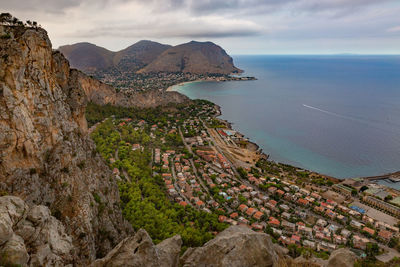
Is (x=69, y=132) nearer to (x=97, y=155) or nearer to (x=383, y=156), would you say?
(x=97, y=155)

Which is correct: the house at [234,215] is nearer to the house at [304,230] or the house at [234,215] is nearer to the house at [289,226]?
the house at [289,226]

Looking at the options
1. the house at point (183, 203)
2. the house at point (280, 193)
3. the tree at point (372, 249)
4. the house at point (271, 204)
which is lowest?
the tree at point (372, 249)

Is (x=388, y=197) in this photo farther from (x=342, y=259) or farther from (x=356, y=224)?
(x=342, y=259)

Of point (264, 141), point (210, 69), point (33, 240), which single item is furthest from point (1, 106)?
point (210, 69)

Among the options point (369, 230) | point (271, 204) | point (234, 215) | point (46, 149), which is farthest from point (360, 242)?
point (46, 149)

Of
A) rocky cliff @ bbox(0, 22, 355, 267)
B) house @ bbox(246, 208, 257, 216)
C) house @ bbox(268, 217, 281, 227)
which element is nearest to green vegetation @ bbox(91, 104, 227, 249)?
rocky cliff @ bbox(0, 22, 355, 267)

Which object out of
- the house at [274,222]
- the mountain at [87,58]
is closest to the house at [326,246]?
the house at [274,222]

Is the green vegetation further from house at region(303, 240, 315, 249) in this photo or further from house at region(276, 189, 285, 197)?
house at region(276, 189, 285, 197)
